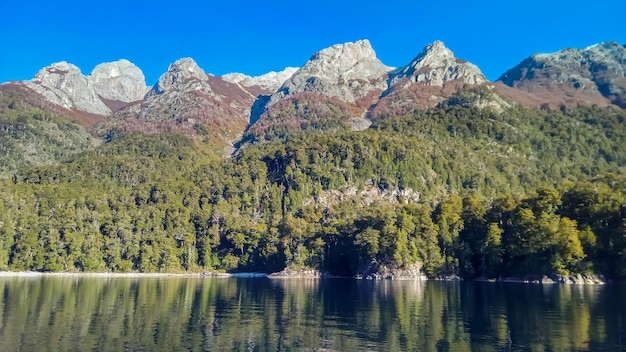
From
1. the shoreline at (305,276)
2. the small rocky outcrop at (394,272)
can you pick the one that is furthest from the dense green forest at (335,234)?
the shoreline at (305,276)

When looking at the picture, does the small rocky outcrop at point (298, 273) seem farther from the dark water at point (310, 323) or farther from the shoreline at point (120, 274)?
the dark water at point (310, 323)

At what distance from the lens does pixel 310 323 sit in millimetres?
54281

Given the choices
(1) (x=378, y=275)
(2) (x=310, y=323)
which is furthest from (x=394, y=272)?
A: (2) (x=310, y=323)

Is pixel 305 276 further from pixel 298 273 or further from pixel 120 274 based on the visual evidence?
pixel 120 274

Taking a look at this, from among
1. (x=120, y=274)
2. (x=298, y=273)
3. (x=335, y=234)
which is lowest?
(x=120, y=274)

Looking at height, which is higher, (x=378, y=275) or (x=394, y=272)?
(x=394, y=272)

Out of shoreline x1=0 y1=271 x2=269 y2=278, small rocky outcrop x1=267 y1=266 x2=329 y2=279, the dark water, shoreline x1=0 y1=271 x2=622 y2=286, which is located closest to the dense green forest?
small rocky outcrop x1=267 y1=266 x2=329 y2=279

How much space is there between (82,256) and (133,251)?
1626 cm

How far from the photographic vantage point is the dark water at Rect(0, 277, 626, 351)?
4116cm

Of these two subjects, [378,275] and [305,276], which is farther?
[305,276]

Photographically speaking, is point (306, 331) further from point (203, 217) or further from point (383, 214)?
point (203, 217)

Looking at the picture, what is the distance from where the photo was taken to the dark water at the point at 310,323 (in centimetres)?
4116

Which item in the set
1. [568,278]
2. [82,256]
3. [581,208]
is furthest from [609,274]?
[82,256]

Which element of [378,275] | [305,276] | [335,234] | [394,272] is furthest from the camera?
[335,234]
